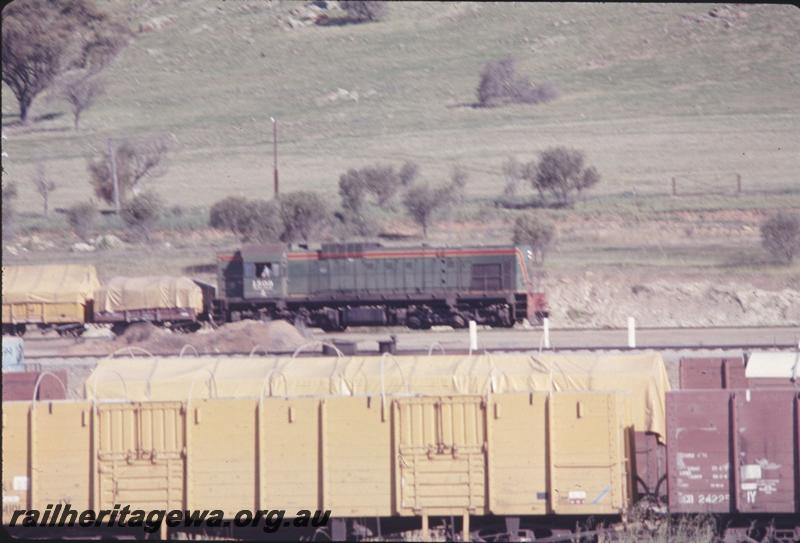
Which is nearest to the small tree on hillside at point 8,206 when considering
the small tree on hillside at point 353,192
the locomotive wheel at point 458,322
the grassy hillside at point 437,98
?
the grassy hillside at point 437,98

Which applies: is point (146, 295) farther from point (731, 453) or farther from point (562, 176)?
point (562, 176)

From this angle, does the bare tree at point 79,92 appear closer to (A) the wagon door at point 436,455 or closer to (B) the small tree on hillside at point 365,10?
(B) the small tree on hillside at point 365,10

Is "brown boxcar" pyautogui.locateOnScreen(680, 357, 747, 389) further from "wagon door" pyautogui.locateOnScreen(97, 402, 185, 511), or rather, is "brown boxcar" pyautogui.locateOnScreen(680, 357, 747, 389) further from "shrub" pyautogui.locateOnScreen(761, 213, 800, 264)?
"shrub" pyautogui.locateOnScreen(761, 213, 800, 264)

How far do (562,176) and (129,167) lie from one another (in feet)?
95.7

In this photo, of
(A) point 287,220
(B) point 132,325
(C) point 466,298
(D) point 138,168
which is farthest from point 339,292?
(D) point 138,168

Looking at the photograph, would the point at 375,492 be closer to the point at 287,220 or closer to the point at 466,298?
the point at 466,298

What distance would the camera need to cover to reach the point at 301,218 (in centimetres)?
6438

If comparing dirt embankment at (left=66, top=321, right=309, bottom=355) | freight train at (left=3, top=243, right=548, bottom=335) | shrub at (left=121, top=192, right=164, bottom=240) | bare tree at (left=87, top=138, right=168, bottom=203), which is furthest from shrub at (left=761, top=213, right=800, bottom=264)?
bare tree at (left=87, top=138, right=168, bottom=203)

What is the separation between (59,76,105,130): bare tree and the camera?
329 ft

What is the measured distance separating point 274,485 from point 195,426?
136 centimetres

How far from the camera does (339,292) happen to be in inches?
1683

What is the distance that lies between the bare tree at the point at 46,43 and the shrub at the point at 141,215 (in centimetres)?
3114

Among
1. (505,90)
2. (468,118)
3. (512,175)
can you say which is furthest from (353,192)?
(505,90)

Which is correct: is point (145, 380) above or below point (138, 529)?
above
